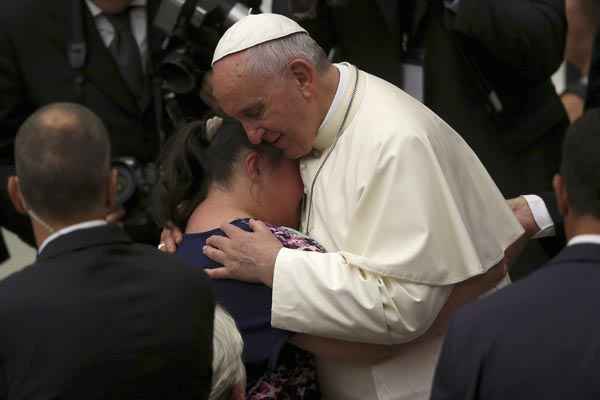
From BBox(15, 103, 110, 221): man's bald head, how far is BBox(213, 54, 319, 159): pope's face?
0.81 m

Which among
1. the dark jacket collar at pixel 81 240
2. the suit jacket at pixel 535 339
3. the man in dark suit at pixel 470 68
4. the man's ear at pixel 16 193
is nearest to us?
the suit jacket at pixel 535 339

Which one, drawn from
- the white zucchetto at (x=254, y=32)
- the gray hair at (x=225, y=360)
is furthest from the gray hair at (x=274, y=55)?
the gray hair at (x=225, y=360)

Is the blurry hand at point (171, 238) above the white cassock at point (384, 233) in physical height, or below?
below

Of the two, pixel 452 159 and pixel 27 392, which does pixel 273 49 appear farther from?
pixel 27 392

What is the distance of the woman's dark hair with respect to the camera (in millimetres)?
3379

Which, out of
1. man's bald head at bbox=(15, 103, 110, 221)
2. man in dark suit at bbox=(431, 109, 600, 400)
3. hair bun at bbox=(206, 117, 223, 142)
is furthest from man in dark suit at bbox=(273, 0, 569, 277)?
man in dark suit at bbox=(431, 109, 600, 400)

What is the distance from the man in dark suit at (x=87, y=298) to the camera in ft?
7.67

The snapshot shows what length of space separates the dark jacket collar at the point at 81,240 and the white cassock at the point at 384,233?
70 cm

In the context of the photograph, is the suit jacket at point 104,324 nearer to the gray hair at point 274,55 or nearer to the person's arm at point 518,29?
the gray hair at point 274,55

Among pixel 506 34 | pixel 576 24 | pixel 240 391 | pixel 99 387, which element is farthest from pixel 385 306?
pixel 576 24

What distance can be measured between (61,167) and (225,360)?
0.52 meters

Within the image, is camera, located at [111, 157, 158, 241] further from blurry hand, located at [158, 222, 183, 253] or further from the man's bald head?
the man's bald head

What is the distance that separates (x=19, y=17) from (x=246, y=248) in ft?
5.27

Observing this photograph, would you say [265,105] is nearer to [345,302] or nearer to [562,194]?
[345,302]
